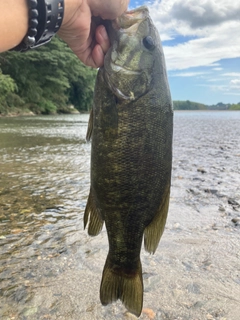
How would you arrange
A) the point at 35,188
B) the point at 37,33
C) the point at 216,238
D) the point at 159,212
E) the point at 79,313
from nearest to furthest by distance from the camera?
Result: the point at 37,33, the point at 159,212, the point at 79,313, the point at 216,238, the point at 35,188

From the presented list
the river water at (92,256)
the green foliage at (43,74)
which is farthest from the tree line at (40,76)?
the river water at (92,256)

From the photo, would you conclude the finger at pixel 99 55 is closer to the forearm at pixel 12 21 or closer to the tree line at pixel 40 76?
the forearm at pixel 12 21

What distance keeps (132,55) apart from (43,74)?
45335 mm

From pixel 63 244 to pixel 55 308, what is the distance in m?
1.15

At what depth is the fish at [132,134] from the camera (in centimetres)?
215

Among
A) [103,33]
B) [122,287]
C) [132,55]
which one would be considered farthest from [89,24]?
[122,287]

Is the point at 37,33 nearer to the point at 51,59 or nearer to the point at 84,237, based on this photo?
the point at 84,237

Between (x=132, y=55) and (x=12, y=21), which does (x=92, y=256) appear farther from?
(x=12, y=21)

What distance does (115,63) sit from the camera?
221 centimetres

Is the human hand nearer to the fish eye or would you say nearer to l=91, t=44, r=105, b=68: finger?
l=91, t=44, r=105, b=68: finger

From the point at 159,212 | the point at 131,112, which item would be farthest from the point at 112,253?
the point at 131,112

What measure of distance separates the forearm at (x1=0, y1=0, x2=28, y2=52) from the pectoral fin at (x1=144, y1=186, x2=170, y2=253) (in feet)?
4.35

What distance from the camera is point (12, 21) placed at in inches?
75.3

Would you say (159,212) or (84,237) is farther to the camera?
(84,237)
